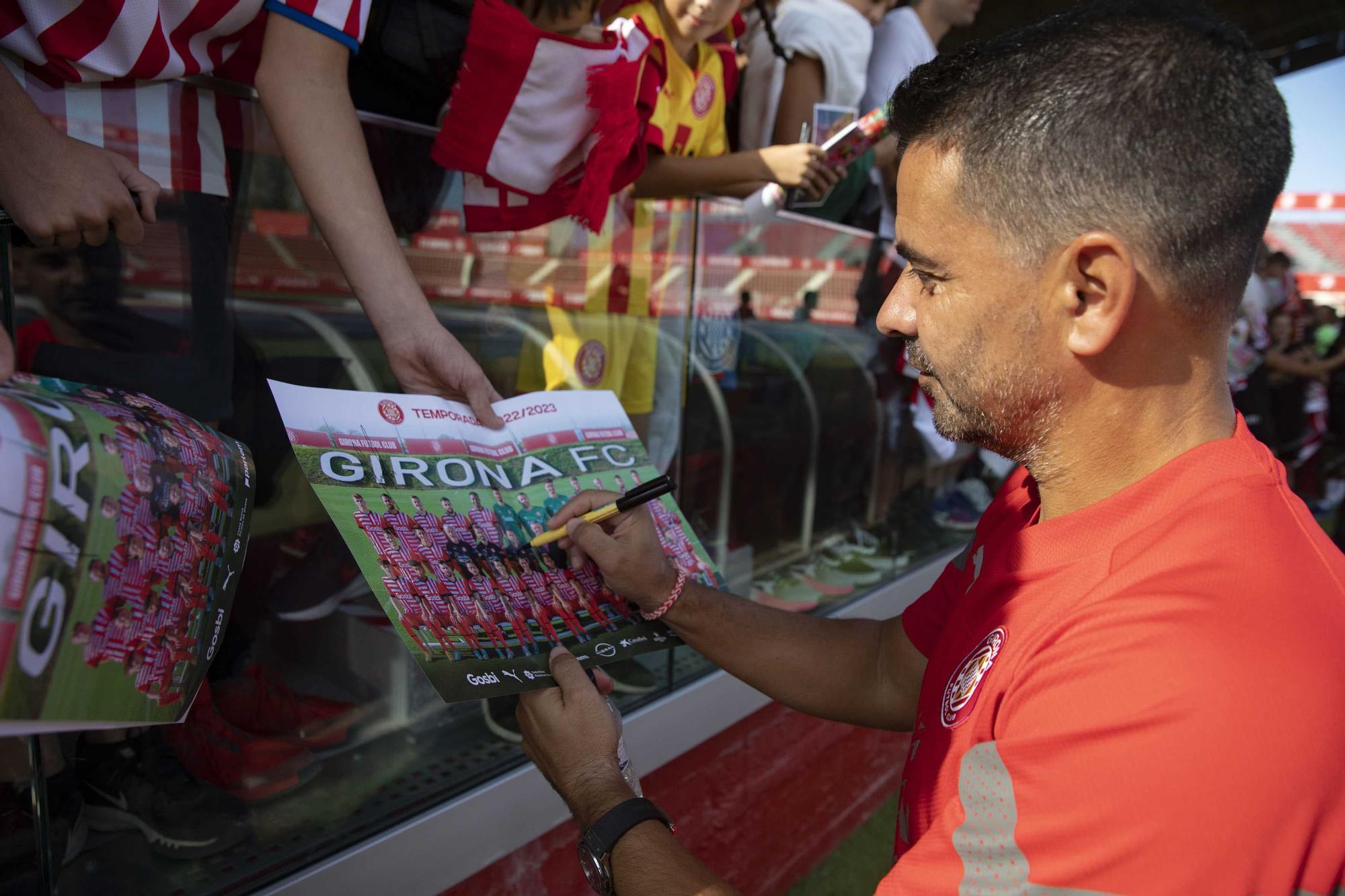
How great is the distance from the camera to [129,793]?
1.37 meters

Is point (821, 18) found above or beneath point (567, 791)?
above

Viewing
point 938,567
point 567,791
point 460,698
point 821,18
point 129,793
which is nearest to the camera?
point 460,698

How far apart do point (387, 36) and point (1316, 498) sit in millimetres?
9028

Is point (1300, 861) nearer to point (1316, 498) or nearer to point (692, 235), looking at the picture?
point (692, 235)

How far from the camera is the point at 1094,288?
1.00 metres

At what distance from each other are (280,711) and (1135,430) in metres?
1.39

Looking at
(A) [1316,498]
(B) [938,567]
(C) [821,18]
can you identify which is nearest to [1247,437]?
(C) [821,18]

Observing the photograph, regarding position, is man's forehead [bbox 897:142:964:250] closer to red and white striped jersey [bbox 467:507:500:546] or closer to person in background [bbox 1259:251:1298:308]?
red and white striped jersey [bbox 467:507:500:546]

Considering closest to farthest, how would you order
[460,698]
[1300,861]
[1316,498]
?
[1300,861], [460,698], [1316,498]

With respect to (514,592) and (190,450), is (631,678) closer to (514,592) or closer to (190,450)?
(514,592)

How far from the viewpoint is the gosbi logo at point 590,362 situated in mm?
2031

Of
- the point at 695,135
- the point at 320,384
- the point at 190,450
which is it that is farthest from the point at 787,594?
the point at 190,450

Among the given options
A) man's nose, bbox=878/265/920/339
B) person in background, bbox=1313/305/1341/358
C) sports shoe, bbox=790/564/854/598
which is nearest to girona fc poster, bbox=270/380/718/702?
man's nose, bbox=878/265/920/339

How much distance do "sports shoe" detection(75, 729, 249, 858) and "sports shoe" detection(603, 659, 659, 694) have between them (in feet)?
2.77
